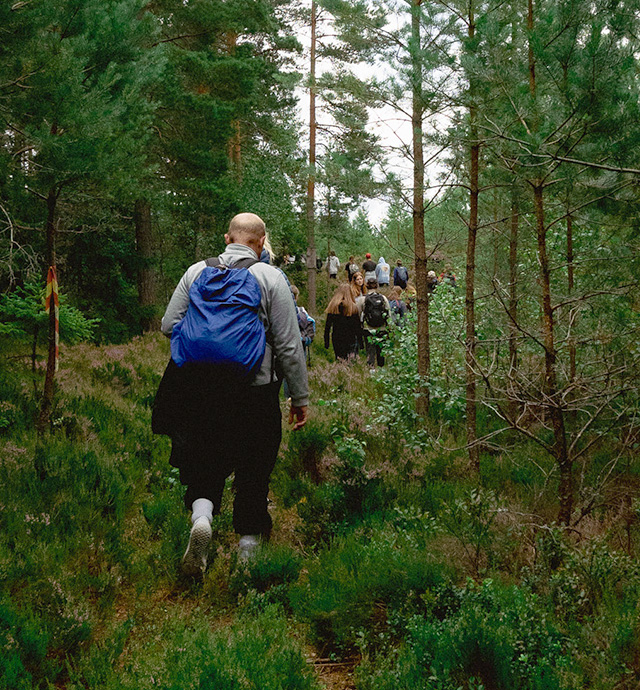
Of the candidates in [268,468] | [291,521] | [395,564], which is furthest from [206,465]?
[291,521]

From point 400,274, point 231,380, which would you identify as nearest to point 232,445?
point 231,380

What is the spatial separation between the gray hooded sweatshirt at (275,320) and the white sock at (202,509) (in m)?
0.84

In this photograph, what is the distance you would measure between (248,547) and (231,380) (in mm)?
1318

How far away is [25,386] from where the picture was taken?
7621mm

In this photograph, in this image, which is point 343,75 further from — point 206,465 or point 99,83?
point 206,465

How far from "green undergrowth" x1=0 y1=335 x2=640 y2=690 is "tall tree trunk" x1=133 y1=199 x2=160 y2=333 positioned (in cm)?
837

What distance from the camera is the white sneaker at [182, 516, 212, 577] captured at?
11.2ft

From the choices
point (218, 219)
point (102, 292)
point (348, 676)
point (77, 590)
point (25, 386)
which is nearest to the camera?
point (348, 676)

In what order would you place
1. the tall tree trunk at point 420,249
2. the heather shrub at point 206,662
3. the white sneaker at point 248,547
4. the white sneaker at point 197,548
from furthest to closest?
the tall tree trunk at point 420,249
the white sneaker at point 248,547
the white sneaker at point 197,548
the heather shrub at point 206,662

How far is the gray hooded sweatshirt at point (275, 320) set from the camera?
11.9 ft

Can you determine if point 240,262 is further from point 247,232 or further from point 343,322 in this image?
point 343,322

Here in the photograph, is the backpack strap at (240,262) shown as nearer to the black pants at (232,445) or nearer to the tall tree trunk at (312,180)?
the black pants at (232,445)

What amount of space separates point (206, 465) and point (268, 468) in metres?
0.44

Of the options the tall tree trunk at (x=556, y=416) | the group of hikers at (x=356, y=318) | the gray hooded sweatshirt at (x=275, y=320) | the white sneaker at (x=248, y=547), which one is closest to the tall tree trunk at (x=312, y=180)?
the group of hikers at (x=356, y=318)
